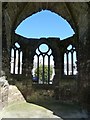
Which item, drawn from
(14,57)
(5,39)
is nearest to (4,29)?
(5,39)

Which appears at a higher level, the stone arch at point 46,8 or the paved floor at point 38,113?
the stone arch at point 46,8

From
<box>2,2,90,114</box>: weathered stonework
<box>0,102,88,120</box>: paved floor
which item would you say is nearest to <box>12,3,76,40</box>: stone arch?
<box>2,2,90,114</box>: weathered stonework

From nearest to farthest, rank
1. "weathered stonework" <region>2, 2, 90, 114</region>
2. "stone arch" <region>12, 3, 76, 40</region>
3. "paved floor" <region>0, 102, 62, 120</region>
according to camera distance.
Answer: "paved floor" <region>0, 102, 62, 120</region> < "weathered stonework" <region>2, 2, 90, 114</region> < "stone arch" <region>12, 3, 76, 40</region>

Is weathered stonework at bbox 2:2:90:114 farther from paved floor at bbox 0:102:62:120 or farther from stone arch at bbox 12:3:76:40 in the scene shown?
paved floor at bbox 0:102:62:120

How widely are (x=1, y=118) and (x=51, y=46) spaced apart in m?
5.32

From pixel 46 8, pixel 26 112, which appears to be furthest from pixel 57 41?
pixel 26 112

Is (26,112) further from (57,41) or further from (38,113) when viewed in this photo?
(57,41)

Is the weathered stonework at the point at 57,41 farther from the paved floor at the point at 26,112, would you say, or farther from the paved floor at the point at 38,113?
the paved floor at the point at 26,112

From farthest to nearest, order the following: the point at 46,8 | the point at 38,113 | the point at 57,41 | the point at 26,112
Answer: the point at 57,41, the point at 46,8, the point at 26,112, the point at 38,113

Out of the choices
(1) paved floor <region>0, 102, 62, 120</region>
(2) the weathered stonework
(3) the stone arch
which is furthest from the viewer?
(3) the stone arch

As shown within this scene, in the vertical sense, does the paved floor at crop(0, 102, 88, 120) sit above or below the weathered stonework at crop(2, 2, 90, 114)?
below

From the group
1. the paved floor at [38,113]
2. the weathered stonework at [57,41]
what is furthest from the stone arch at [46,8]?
the paved floor at [38,113]

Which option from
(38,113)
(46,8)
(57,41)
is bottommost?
(38,113)

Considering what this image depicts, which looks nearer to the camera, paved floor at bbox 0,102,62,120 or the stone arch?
paved floor at bbox 0,102,62,120
